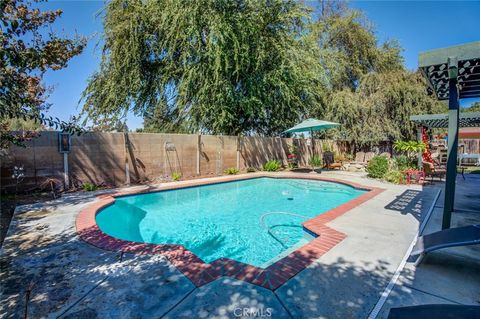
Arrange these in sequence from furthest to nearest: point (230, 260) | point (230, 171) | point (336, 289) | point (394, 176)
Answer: point (230, 171) → point (394, 176) → point (230, 260) → point (336, 289)

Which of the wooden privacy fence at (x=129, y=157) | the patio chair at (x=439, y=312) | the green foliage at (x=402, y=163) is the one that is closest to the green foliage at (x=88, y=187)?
the wooden privacy fence at (x=129, y=157)

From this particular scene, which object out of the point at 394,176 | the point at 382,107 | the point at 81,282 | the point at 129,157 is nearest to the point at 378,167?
the point at 394,176

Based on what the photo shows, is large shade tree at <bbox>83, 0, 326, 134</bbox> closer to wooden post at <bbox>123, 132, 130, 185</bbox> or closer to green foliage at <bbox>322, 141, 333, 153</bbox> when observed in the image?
wooden post at <bbox>123, 132, 130, 185</bbox>

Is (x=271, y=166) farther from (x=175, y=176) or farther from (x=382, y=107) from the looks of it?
(x=382, y=107)

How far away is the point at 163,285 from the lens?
9.39ft

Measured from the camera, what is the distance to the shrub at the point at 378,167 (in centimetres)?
1087

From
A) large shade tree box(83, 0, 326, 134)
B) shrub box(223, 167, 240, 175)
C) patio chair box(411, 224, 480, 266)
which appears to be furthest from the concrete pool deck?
large shade tree box(83, 0, 326, 134)

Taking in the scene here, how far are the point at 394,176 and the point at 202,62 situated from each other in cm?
1021

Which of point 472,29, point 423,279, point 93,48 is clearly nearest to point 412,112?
point 472,29

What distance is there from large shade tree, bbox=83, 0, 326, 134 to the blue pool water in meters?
5.43

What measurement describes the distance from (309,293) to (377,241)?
80.4 inches

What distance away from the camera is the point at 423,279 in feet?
9.61

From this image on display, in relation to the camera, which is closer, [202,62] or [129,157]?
[129,157]

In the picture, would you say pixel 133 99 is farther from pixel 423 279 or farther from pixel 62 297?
pixel 423 279
